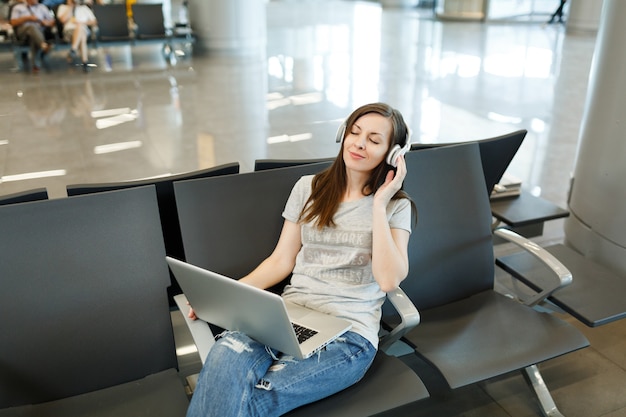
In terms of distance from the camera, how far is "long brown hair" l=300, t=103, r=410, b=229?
2107mm

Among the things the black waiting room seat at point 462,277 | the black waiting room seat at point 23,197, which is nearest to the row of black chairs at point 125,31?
the black waiting room seat at point 23,197

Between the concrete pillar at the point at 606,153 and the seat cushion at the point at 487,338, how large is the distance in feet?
3.99

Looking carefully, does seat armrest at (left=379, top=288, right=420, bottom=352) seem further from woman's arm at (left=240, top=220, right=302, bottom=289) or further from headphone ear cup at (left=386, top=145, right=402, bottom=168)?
headphone ear cup at (left=386, top=145, right=402, bottom=168)

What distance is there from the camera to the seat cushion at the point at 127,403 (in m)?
1.94

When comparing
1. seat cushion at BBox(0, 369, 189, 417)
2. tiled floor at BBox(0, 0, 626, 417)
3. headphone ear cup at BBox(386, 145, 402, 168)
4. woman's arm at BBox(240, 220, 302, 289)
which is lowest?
tiled floor at BBox(0, 0, 626, 417)

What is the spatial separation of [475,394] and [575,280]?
662 millimetres

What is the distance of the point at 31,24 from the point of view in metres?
8.96

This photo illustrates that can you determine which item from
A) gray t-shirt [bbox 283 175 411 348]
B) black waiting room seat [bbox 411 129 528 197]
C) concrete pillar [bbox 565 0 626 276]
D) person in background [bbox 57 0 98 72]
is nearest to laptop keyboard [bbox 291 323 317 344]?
gray t-shirt [bbox 283 175 411 348]

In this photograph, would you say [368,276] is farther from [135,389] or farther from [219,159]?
[219,159]

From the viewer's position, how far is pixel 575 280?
2668 millimetres

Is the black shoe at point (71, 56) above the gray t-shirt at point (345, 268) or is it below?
below

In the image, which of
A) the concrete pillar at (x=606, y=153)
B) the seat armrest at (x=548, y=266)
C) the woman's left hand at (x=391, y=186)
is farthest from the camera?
the concrete pillar at (x=606, y=153)

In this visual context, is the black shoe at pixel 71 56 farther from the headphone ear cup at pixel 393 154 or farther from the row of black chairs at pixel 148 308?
the headphone ear cup at pixel 393 154

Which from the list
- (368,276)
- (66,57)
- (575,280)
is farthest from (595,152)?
(66,57)
